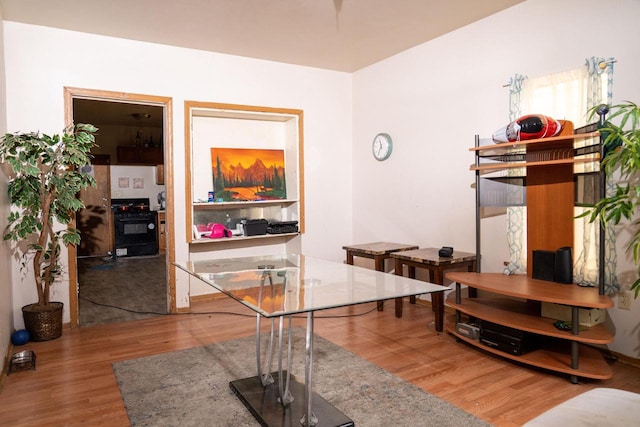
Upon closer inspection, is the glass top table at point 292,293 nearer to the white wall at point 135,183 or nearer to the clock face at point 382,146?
the clock face at point 382,146

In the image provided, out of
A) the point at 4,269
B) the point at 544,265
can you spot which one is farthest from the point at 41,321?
the point at 544,265

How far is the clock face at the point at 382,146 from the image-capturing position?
5.05m

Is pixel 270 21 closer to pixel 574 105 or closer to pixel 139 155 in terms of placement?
pixel 574 105

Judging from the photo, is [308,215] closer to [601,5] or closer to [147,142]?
[601,5]

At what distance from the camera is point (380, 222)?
5266mm

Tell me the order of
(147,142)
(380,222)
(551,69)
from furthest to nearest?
(147,142), (380,222), (551,69)

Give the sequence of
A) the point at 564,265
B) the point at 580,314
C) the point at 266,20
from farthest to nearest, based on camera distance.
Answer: the point at 266,20 < the point at 564,265 < the point at 580,314

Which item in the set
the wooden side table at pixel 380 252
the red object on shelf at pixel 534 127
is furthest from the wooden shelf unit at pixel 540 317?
the red object on shelf at pixel 534 127

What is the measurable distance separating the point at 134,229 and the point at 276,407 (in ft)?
22.6

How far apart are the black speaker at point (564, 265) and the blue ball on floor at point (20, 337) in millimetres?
4123

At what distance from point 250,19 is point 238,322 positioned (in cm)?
273

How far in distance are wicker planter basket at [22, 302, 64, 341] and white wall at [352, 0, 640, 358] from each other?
132 inches

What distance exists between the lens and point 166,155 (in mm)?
4523

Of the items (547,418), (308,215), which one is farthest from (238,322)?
(547,418)
